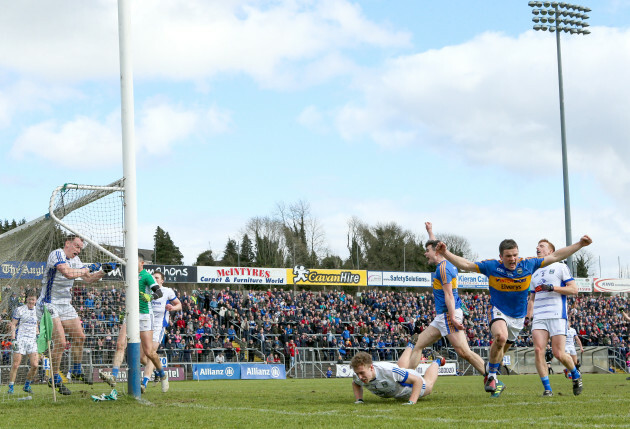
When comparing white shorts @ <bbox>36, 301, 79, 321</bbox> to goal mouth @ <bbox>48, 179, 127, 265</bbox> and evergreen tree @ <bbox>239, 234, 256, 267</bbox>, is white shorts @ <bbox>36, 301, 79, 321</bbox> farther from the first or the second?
evergreen tree @ <bbox>239, 234, 256, 267</bbox>

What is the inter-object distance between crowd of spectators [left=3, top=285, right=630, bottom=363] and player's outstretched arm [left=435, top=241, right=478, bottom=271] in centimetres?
2007

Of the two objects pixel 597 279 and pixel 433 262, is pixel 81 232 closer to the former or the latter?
pixel 433 262

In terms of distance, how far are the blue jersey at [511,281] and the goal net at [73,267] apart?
5.45 m

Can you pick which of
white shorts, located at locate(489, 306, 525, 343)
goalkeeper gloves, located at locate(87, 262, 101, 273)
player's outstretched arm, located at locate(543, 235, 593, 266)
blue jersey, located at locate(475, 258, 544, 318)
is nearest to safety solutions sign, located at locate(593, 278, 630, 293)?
white shorts, located at locate(489, 306, 525, 343)

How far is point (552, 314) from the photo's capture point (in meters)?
10.9

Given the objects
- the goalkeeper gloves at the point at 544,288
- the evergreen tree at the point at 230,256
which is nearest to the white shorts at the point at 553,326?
the goalkeeper gloves at the point at 544,288

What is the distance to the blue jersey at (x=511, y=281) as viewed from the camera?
403 inches

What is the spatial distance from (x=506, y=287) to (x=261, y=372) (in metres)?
19.6

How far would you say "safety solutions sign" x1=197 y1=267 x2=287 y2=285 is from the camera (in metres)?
46.0

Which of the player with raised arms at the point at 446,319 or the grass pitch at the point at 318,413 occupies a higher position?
the player with raised arms at the point at 446,319

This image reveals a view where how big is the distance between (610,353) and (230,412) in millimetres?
34720

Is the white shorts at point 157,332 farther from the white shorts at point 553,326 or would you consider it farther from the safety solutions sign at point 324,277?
the safety solutions sign at point 324,277

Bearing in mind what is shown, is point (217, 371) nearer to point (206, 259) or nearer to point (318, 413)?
point (318, 413)

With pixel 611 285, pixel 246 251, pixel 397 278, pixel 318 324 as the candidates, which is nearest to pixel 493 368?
pixel 318 324
